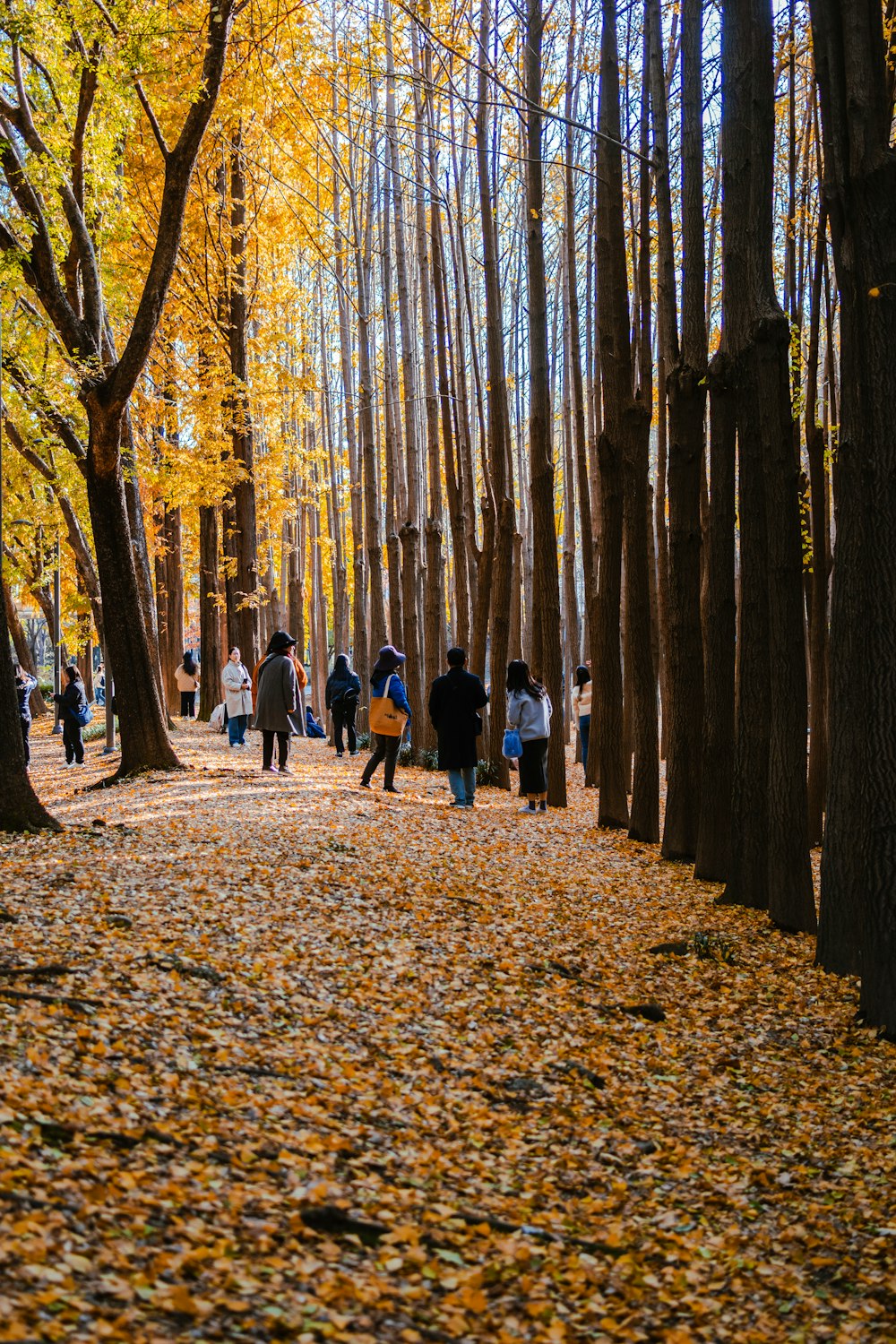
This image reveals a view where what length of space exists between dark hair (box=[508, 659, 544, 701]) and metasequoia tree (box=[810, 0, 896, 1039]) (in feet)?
25.1

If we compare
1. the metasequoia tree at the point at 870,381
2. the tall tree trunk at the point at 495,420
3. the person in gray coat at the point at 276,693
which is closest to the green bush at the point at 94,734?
the person in gray coat at the point at 276,693

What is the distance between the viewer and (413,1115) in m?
5.16

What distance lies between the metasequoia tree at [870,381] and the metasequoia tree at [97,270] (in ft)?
25.5

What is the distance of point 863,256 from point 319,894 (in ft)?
18.8

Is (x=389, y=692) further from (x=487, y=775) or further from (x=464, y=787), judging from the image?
(x=487, y=775)

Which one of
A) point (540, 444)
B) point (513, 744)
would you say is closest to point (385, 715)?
point (513, 744)

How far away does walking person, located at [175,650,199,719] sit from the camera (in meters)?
31.5

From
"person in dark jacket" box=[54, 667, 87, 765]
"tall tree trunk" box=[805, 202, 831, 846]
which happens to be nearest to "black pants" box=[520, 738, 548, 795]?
"tall tree trunk" box=[805, 202, 831, 846]

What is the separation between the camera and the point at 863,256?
6.42 metres

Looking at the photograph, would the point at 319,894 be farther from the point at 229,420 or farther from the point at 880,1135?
the point at 229,420

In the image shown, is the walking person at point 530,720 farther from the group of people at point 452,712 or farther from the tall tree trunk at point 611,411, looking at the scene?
the tall tree trunk at point 611,411

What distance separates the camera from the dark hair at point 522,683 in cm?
1448

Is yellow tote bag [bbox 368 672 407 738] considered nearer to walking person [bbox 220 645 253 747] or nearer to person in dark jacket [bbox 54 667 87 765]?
walking person [bbox 220 645 253 747]

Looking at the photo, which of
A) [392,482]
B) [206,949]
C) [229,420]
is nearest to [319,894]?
[206,949]
